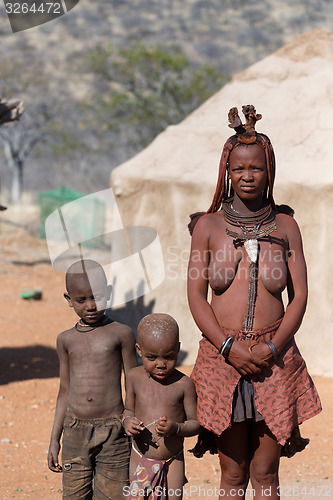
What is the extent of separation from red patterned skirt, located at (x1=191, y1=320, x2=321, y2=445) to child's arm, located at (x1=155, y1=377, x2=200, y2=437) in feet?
0.09

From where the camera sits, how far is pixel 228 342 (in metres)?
2.35

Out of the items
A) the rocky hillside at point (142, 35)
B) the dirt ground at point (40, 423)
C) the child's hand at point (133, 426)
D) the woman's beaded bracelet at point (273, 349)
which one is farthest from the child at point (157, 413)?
the rocky hillside at point (142, 35)

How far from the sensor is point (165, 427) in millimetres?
2293

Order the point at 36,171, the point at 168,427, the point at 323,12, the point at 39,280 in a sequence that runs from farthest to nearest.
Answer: the point at 323,12
the point at 36,171
the point at 39,280
the point at 168,427

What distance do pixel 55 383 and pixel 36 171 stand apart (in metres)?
20.6

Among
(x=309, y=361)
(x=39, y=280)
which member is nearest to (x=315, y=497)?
(x=309, y=361)

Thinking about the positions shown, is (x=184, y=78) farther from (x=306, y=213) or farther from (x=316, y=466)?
(x=316, y=466)

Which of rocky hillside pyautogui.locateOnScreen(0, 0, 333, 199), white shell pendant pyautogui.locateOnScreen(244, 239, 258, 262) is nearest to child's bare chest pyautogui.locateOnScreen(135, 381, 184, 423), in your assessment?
white shell pendant pyautogui.locateOnScreen(244, 239, 258, 262)

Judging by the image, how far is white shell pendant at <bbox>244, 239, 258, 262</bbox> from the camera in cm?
240

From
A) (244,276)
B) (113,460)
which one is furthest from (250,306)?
(113,460)

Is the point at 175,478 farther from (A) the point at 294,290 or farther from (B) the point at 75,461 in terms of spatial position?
(A) the point at 294,290

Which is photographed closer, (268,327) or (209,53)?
(268,327)

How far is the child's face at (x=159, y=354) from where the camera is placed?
2338mm

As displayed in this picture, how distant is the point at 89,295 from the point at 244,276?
0.62m
